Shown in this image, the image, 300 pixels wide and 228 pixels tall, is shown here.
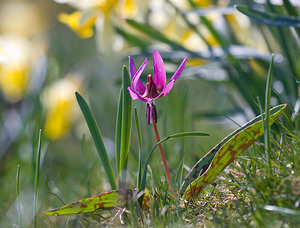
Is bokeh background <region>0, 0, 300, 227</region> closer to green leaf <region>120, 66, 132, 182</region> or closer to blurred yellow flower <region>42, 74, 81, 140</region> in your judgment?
blurred yellow flower <region>42, 74, 81, 140</region>

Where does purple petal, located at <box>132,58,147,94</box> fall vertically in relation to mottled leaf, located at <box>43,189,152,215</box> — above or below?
above

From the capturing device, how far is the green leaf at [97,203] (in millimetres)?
510

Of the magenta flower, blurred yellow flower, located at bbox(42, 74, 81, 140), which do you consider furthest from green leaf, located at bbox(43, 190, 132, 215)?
blurred yellow flower, located at bbox(42, 74, 81, 140)

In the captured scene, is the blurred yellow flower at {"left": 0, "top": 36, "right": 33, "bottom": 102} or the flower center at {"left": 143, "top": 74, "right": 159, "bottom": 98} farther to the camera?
the blurred yellow flower at {"left": 0, "top": 36, "right": 33, "bottom": 102}

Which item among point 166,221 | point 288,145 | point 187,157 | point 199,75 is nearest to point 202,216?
point 166,221

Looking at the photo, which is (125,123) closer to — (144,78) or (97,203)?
(97,203)

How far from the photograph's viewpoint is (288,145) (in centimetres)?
50

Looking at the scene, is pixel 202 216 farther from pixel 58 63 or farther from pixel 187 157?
pixel 58 63

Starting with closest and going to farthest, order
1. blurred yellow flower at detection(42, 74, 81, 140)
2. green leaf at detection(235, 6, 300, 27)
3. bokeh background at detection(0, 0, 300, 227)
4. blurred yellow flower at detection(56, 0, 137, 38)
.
Answer: green leaf at detection(235, 6, 300, 27), bokeh background at detection(0, 0, 300, 227), blurred yellow flower at detection(56, 0, 137, 38), blurred yellow flower at detection(42, 74, 81, 140)

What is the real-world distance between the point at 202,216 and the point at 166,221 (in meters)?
0.05

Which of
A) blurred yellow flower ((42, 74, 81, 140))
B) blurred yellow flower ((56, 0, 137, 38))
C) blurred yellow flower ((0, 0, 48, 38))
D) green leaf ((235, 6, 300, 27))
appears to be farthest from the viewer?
blurred yellow flower ((0, 0, 48, 38))

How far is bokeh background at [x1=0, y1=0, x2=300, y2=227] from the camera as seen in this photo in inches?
33.3

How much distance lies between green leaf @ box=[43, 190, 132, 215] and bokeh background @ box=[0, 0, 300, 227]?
51 millimetres

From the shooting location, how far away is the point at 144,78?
40.8 inches
